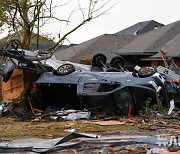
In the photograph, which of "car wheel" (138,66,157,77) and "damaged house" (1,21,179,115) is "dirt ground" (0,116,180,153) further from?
"car wheel" (138,66,157,77)

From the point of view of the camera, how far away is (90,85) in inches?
455

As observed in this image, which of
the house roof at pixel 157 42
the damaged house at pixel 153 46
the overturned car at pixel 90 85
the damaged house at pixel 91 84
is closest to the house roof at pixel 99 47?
the house roof at pixel 157 42

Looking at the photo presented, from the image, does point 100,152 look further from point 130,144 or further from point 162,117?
point 162,117

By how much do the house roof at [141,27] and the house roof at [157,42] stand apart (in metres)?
13.4

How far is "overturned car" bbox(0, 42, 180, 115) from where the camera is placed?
36.1ft

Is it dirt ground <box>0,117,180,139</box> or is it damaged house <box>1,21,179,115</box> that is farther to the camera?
damaged house <box>1,21,179,115</box>

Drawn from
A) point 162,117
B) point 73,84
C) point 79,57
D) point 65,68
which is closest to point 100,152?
point 162,117

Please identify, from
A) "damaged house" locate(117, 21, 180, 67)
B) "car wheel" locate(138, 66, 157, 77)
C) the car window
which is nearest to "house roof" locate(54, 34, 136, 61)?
"damaged house" locate(117, 21, 180, 67)

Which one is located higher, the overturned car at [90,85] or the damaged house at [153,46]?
the damaged house at [153,46]

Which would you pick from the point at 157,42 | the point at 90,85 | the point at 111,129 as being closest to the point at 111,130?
the point at 111,129

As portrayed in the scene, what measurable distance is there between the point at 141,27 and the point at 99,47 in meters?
10.2

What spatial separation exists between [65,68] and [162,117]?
376cm

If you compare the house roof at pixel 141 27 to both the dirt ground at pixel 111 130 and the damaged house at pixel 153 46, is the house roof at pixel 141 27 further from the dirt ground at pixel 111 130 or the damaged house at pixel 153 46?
the dirt ground at pixel 111 130

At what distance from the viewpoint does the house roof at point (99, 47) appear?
34.5 m
